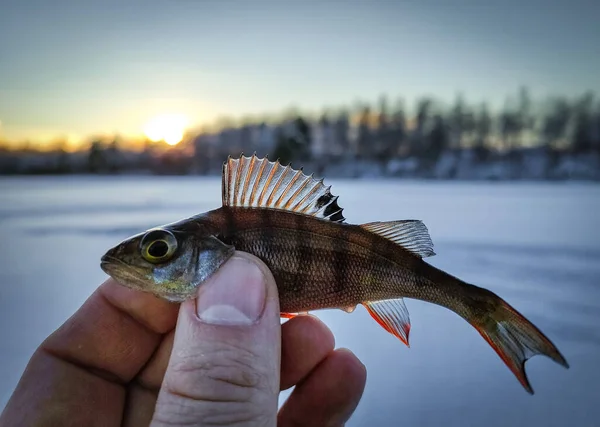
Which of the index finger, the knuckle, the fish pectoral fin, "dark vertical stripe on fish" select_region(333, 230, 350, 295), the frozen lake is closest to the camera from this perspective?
the knuckle

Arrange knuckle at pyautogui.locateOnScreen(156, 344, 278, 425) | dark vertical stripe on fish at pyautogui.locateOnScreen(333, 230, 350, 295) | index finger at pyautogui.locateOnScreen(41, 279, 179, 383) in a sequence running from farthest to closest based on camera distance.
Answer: index finger at pyautogui.locateOnScreen(41, 279, 179, 383) → dark vertical stripe on fish at pyautogui.locateOnScreen(333, 230, 350, 295) → knuckle at pyautogui.locateOnScreen(156, 344, 278, 425)

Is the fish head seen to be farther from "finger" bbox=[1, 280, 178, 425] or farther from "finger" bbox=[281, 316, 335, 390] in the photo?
"finger" bbox=[281, 316, 335, 390]

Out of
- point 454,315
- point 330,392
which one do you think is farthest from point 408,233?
point 454,315

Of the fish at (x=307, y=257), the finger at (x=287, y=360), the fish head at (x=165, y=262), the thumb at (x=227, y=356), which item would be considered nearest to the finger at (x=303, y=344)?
the finger at (x=287, y=360)

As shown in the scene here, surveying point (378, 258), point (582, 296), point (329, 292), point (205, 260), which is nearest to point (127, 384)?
point (205, 260)

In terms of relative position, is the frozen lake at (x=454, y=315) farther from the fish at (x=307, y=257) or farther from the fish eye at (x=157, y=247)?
the fish eye at (x=157, y=247)

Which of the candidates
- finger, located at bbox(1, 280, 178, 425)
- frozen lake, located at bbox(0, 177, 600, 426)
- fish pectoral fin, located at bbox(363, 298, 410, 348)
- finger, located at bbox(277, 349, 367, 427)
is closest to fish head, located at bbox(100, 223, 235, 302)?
finger, located at bbox(1, 280, 178, 425)

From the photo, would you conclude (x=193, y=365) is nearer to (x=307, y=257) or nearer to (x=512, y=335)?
(x=307, y=257)

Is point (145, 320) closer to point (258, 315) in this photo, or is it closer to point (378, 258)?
point (258, 315)

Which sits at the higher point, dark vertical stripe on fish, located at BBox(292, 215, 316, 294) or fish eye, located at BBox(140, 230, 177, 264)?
fish eye, located at BBox(140, 230, 177, 264)
